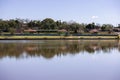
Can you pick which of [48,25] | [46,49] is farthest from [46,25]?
[46,49]

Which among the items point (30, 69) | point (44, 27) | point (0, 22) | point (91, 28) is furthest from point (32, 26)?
point (30, 69)

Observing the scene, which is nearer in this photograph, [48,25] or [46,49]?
[46,49]

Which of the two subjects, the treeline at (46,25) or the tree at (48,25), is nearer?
the treeline at (46,25)

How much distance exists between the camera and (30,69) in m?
8.39

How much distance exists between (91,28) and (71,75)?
45940 millimetres

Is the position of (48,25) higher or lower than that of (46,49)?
higher

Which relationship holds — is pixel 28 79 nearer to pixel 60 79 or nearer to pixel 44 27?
pixel 60 79

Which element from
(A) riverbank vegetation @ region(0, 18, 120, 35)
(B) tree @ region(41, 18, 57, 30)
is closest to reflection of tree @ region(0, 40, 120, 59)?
(A) riverbank vegetation @ region(0, 18, 120, 35)

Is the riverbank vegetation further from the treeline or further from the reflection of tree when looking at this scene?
the reflection of tree

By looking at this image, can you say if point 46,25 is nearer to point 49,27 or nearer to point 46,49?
point 49,27

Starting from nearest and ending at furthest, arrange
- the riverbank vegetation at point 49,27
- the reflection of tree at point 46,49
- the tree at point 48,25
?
the reflection of tree at point 46,49 < the riverbank vegetation at point 49,27 < the tree at point 48,25

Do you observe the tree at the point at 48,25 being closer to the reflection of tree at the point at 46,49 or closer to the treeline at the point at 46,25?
the treeline at the point at 46,25

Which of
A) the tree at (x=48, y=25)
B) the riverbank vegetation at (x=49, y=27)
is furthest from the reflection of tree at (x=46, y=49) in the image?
the tree at (x=48, y=25)

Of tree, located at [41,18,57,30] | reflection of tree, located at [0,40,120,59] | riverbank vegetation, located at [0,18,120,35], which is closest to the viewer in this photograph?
reflection of tree, located at [0,40,120,59]
